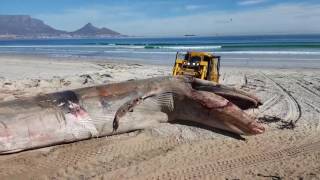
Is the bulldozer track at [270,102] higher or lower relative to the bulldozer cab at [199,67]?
lower

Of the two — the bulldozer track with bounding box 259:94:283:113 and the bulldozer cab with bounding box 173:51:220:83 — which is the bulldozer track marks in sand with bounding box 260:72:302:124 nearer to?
the bulldozer track with bounding box 259:94:283:113

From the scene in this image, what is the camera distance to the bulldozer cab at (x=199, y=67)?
38.0 ft

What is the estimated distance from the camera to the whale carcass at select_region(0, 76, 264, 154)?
646 centimetres

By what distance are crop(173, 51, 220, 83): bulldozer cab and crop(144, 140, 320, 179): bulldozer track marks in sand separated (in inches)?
191

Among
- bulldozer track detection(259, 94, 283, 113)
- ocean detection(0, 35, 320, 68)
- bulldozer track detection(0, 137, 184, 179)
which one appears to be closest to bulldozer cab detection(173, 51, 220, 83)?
bulldozer track detection(259, 94, 283, 113)

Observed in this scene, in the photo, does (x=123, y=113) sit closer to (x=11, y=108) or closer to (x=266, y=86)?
(x=11, y=108)

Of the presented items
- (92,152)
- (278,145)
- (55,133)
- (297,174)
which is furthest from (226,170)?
(55,133)

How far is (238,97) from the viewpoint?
8086 millimetres

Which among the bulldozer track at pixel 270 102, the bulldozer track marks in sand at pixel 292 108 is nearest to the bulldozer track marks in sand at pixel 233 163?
the bulldozer track marks in sand at pixel 292 108

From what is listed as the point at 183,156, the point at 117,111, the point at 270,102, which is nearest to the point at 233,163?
the point at 183,156

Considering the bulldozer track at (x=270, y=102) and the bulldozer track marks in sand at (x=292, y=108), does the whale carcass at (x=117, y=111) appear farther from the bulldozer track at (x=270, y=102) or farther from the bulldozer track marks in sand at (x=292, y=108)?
the bulldozer track at (x=270, y=102)

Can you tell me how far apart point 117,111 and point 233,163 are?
6.91 ft

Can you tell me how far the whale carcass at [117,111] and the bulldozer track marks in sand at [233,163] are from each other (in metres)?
0.88

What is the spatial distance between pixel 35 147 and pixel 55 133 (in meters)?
0.35
